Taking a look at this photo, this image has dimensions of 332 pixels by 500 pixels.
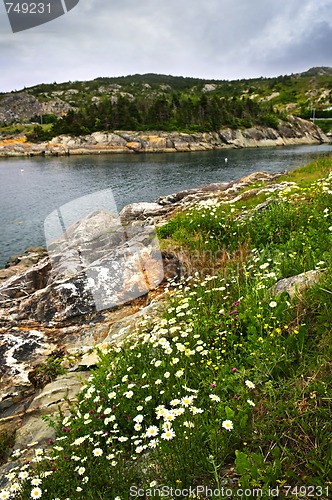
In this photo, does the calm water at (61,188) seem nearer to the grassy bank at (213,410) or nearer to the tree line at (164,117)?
the grassy bank at (213,410)

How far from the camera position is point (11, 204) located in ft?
131

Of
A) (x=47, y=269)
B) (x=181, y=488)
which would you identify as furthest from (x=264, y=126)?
(x=181, y=488)

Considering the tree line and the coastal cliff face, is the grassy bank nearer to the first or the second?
the coastal cliff face

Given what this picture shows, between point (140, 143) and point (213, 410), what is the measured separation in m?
115

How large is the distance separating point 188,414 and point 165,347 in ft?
4.44

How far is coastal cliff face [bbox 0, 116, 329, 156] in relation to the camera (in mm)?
112000

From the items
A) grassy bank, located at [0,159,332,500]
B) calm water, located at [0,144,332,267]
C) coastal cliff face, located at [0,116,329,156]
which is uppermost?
coastal cliff face, located at [0,116,329,156]

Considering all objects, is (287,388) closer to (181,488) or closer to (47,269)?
(181,488)

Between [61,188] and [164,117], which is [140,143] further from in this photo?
[61,188]

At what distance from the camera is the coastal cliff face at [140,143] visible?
11200cm

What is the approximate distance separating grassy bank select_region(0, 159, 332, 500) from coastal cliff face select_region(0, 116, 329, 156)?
11041 cm

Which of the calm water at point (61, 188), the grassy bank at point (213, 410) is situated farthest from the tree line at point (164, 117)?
the grassy bank at point (213, 410)

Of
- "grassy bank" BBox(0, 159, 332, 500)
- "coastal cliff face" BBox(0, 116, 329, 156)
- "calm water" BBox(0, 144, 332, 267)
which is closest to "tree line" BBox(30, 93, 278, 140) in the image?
"coastal cliff face" BBox(0, 116, 329, 156)

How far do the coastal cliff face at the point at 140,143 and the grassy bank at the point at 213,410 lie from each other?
110m
